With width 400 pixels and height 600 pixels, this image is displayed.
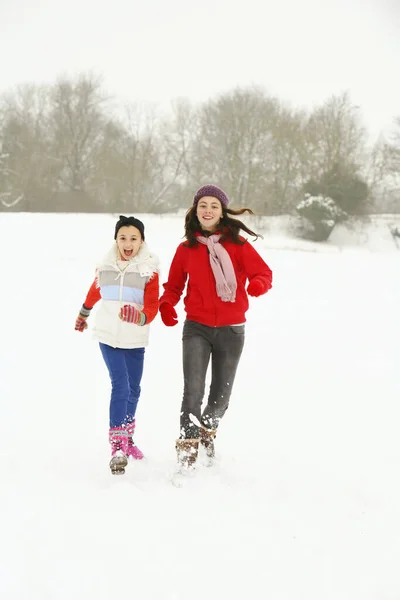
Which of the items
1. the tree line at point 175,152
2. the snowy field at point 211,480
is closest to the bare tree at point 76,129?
the tree line at point 175,152

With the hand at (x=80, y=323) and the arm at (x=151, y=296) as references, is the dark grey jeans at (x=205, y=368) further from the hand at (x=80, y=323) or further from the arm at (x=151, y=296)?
the hand at (x=80, y=323)

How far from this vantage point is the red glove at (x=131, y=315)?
2.84m

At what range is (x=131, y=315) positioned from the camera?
284 centimetres

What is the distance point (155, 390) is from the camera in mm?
4781

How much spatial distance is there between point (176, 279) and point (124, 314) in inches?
19.9

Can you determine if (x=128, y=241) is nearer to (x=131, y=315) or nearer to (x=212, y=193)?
(x=131, y=315)

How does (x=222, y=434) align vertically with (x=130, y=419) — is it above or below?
below

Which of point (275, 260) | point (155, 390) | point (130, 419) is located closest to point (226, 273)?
point (130, 419)

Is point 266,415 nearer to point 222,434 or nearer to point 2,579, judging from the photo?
point 222,434

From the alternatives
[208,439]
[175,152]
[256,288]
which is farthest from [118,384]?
[175,152]

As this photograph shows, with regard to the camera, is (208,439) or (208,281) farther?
(208,439)

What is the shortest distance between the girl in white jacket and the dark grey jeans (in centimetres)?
33

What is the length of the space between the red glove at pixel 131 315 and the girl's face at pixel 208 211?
774 millimetres

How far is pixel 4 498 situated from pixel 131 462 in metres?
0.84
